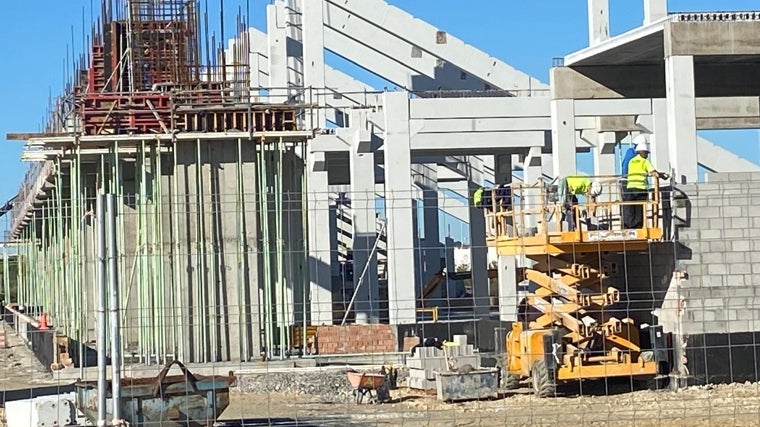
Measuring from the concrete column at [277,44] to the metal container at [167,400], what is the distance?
68.8 ft

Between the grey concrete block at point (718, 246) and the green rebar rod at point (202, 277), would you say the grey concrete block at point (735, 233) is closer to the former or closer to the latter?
the grey concrete block at point (718, 246)

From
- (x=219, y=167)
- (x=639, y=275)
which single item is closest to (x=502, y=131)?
(x=219, y=167)

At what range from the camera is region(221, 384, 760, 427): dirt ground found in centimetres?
1437

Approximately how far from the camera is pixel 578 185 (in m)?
17.5

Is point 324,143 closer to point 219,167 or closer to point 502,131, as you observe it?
point 502,131

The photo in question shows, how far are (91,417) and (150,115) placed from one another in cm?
1181

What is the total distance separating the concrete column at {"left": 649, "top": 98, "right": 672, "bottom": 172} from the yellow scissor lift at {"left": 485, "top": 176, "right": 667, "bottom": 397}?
1193cm

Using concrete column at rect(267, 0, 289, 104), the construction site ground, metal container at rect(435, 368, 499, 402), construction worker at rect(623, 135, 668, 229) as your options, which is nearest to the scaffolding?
the construction site ground

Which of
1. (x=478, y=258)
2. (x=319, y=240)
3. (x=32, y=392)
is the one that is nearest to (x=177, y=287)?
(x=32, y=392)

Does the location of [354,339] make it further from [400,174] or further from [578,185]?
[578,185]

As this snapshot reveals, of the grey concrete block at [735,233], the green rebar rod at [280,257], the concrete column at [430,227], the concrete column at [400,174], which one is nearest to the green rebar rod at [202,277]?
the green rebar rod at [280,257]

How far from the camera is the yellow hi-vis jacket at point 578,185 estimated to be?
57.1ft

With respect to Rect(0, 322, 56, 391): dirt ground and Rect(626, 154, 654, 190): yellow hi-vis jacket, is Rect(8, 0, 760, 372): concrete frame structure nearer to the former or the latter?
Rect(626, 154, 654, 190): yellow hi-vis jacket

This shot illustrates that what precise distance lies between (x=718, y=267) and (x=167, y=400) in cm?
864
